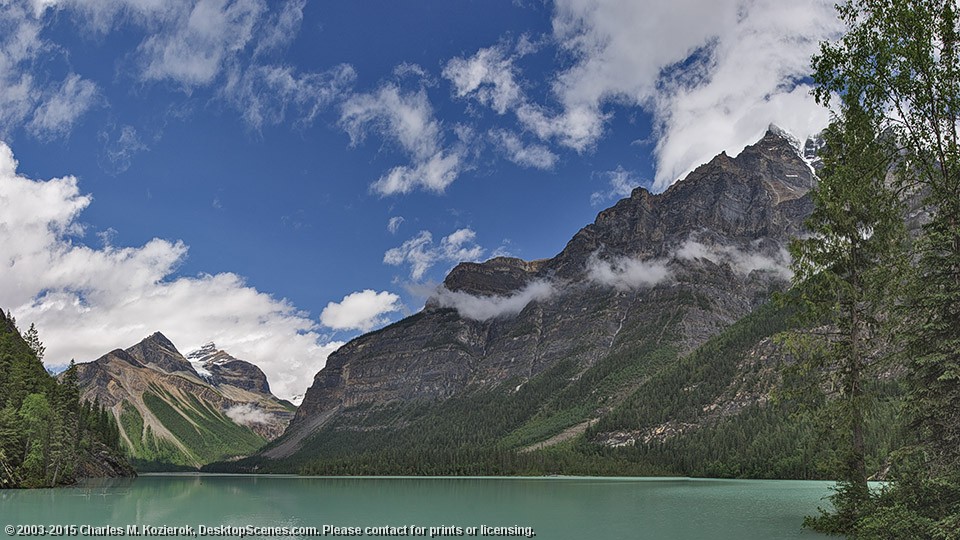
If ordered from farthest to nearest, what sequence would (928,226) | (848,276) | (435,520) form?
1. (435,520)
2. (848,276)
3. (928,226)

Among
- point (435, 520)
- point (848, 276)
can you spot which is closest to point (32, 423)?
point (435, 520)

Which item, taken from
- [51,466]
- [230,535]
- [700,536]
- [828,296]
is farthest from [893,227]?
[51,466]

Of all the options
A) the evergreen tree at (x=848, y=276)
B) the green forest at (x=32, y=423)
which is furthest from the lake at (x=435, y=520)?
the green forest at (x=32, y=423)

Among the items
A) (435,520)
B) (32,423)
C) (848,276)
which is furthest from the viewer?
(32,423)

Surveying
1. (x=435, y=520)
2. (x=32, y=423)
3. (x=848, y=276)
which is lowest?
(x=435, y=520)

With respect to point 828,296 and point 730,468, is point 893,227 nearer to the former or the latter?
point 828,296

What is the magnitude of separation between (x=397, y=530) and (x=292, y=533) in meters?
6.40

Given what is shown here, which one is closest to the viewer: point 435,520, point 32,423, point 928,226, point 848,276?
point 928,226

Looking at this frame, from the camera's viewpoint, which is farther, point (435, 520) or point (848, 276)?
point (435, 520)

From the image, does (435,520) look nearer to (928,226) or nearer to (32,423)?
(928,226)

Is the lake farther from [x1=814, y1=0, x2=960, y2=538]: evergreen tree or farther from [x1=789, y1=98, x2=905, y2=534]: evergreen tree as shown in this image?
[x1=814, y1=0, x2=960, y2=538]: evergreen tree

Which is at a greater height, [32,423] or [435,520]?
[32,423]

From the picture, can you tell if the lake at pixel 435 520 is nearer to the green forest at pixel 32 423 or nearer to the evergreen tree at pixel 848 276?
the evergreen tree at pixel 848 276

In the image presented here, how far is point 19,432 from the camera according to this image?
275 ft
